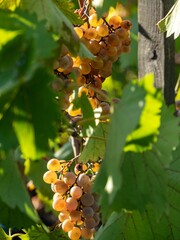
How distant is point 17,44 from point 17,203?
238 millimetres

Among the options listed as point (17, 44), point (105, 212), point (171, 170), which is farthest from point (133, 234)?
point (17, 44)

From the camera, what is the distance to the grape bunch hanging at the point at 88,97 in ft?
4.15

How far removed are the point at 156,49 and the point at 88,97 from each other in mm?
162

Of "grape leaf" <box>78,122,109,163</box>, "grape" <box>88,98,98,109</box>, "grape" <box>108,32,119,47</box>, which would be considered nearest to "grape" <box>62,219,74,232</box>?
"grape leaf" <box>78,122,109,163</box>

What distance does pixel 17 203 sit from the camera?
3.28ft

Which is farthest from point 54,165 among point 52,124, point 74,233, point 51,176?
point 52,124

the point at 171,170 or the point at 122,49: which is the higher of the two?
the point at 122,49

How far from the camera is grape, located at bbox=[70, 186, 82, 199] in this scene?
1253 millimetres

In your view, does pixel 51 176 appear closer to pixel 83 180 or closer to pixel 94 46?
pixel 83 180

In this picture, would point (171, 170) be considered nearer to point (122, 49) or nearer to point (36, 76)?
point (122, 49)

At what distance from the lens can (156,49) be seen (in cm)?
141

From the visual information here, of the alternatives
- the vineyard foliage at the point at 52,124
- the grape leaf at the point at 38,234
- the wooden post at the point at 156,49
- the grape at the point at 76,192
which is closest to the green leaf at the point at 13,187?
the vineyard foliage at the point at 52,124

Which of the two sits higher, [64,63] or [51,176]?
[64,63]

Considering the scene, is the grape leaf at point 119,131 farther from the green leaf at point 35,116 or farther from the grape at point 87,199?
the grape at point 87,199
